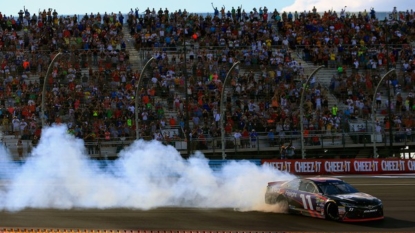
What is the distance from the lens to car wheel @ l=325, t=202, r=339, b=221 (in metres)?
17.7

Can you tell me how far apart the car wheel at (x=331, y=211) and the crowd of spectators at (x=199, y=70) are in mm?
15905

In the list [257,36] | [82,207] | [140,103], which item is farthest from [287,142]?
[82,207]

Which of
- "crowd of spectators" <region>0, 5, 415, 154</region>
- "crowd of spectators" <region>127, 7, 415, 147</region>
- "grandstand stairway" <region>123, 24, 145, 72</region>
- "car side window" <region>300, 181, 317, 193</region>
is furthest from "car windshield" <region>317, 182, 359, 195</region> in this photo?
"grandstand stairway" <region>123, 24, 145, 72</region>

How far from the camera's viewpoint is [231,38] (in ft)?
143

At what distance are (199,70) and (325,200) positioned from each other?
2235 cm

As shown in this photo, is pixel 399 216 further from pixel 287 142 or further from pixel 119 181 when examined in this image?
pixel 287 142

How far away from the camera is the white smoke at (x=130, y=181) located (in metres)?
21.5

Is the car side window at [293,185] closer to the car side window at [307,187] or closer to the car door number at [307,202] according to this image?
the car side window at [307,187]

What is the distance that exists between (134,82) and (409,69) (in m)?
16.3

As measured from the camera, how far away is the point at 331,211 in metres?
17.8

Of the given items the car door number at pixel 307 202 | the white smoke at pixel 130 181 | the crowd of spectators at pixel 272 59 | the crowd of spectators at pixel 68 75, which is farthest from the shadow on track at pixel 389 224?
the crowd of spectators at pixel 68 75

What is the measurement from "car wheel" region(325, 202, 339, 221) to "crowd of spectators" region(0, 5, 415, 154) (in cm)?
1591

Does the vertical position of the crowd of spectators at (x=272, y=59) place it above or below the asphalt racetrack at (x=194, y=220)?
above

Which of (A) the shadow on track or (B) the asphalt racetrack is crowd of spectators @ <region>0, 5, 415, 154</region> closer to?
(B) the asphalt racetrack
